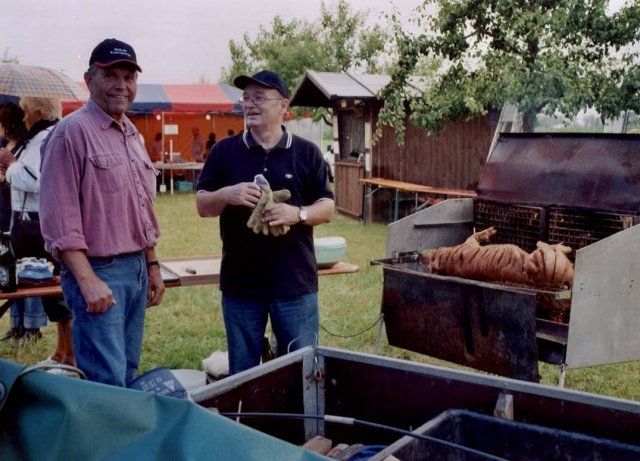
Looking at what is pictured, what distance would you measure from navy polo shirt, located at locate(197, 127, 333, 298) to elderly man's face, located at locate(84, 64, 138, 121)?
60 centimetres

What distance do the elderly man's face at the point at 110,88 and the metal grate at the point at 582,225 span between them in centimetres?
333

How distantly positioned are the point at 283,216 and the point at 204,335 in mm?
3790

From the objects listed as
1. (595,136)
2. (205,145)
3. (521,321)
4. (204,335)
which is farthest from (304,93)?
(521,321)

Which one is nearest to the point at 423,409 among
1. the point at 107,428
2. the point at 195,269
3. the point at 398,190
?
the point at 107,428

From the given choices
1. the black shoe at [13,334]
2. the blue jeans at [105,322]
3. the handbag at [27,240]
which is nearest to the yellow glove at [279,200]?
the blue jeans at [105,322]

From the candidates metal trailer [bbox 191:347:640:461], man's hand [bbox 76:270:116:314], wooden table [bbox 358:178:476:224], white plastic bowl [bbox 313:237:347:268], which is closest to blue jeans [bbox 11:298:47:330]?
white plastic bowl [bbox 313:237:347:268]

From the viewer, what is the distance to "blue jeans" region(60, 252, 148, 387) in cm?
335

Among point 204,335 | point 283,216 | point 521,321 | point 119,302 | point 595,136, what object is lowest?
point 204,335

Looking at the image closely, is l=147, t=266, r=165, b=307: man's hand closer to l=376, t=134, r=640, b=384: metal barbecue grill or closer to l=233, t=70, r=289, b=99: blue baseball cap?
l=233, t=70, r=289, b=99: blue baseball cap

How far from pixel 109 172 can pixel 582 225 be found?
3.44m

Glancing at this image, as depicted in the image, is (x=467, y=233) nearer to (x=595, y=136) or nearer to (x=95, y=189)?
(x=595, y=136)

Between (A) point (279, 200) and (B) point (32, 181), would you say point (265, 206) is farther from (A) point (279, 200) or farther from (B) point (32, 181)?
(B) point (32, 181)

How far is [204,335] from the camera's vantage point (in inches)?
279

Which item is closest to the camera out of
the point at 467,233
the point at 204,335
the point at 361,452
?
the point at 361,452
